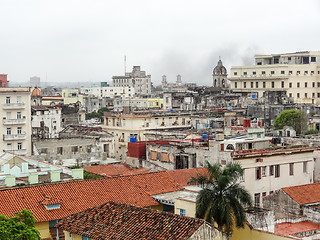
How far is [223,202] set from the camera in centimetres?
2856

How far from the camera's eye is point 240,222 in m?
28.4

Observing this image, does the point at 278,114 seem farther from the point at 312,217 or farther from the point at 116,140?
the point at 312,217

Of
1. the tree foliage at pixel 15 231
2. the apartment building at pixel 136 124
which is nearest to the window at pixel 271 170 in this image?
the tree foliage at pixel 15 231

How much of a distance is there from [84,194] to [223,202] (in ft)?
29.6

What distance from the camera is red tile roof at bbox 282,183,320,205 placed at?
35062 millimetres

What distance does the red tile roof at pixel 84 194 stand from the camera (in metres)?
31.8

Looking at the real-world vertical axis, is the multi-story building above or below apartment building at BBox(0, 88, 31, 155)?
above

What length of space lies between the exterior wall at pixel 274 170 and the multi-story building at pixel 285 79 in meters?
80.6

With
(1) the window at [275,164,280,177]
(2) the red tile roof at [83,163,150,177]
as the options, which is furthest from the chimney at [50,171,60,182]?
(1) the window at [275,164,280,177]

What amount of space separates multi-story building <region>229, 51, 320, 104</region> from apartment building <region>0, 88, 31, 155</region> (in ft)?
224

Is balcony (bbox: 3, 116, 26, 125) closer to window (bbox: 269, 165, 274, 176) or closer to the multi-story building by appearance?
window (bbox: 269, 165, 274, 176)

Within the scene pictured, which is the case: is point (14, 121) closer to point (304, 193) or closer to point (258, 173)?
point (258, 173)

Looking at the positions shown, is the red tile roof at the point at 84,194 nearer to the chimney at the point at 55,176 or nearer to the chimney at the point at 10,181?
the chimney at the point at 55,176

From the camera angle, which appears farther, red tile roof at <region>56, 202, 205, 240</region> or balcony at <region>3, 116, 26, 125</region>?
balcony at <region>3, 116, 26, 125</region>
